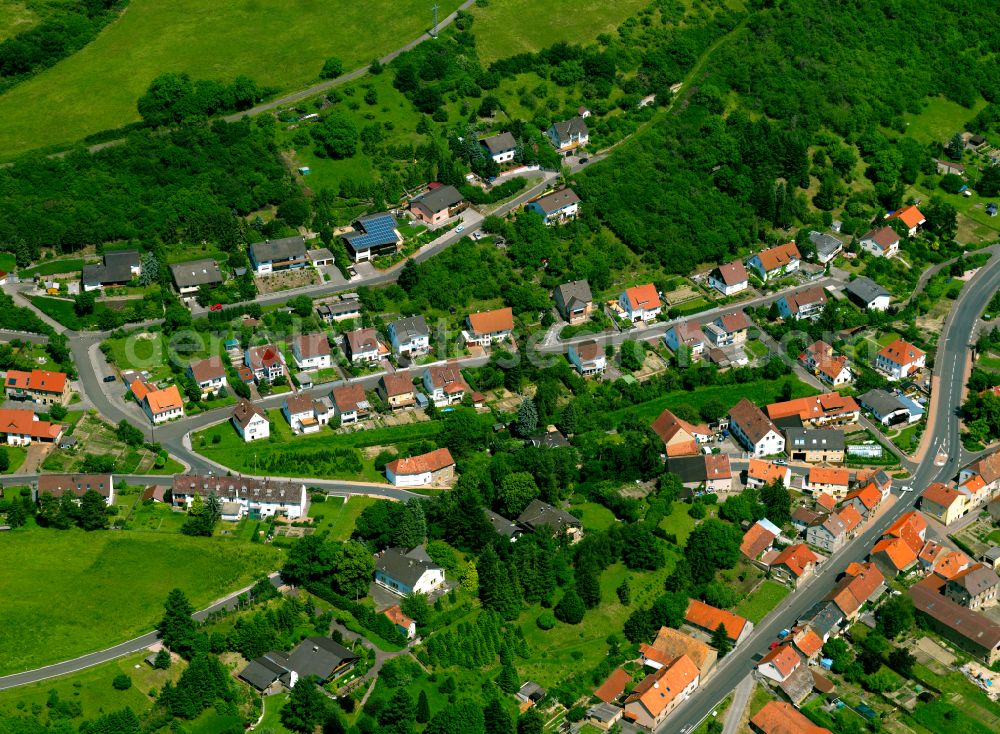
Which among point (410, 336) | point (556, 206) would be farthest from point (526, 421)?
point (556, 206)

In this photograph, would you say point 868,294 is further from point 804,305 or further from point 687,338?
point 687,338

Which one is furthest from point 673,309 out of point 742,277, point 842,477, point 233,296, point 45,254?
point 45,254

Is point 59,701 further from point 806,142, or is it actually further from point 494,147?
point 806,142

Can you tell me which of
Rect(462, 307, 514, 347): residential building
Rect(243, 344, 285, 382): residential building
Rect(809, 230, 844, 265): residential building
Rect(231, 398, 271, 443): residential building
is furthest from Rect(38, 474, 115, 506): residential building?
Rect(809, 230, 844, 265): residential building

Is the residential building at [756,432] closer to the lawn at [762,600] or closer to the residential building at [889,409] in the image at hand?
the residential building at [889,409]

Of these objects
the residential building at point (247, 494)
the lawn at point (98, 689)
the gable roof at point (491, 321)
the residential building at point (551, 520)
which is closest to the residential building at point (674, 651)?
the residential building at point (551, 520)

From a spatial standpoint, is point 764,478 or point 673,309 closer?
point 764,478
